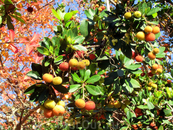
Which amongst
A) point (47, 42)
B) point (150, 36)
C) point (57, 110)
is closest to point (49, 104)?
point (57, 110)

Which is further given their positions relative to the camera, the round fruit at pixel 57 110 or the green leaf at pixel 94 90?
the green leaf at pixel 94 90

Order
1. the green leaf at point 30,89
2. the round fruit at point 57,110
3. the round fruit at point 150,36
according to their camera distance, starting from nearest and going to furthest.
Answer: the round fruit at point 57,110
the green leaf at point 30,89
the round fruit at point 150,36

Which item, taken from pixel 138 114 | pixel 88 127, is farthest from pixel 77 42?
pixel 138 114

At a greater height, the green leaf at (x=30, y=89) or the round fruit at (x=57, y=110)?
the green leaf at (x=30, y=89)

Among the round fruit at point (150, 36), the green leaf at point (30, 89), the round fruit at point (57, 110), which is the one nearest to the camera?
the round fruit at point (57, 110)

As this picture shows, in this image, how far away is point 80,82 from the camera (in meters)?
1.11

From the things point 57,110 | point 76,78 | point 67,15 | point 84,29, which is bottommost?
point 57,110

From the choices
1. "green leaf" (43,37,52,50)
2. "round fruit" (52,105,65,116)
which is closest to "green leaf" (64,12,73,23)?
"green leaf" (43,37,52,50)

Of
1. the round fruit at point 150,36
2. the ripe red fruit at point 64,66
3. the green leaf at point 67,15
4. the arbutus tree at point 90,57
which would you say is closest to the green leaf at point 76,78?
the arbutus tree at point 90,57

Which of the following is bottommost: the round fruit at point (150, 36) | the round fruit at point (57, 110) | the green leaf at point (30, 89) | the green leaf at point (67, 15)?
the round fruit at point (57, 110)

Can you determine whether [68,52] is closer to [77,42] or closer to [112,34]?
[77,42]

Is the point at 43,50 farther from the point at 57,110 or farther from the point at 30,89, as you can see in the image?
the point at 57,110

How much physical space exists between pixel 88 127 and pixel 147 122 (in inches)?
28.6

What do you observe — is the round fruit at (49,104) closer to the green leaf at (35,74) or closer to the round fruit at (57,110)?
the round fruit at (57,110)
